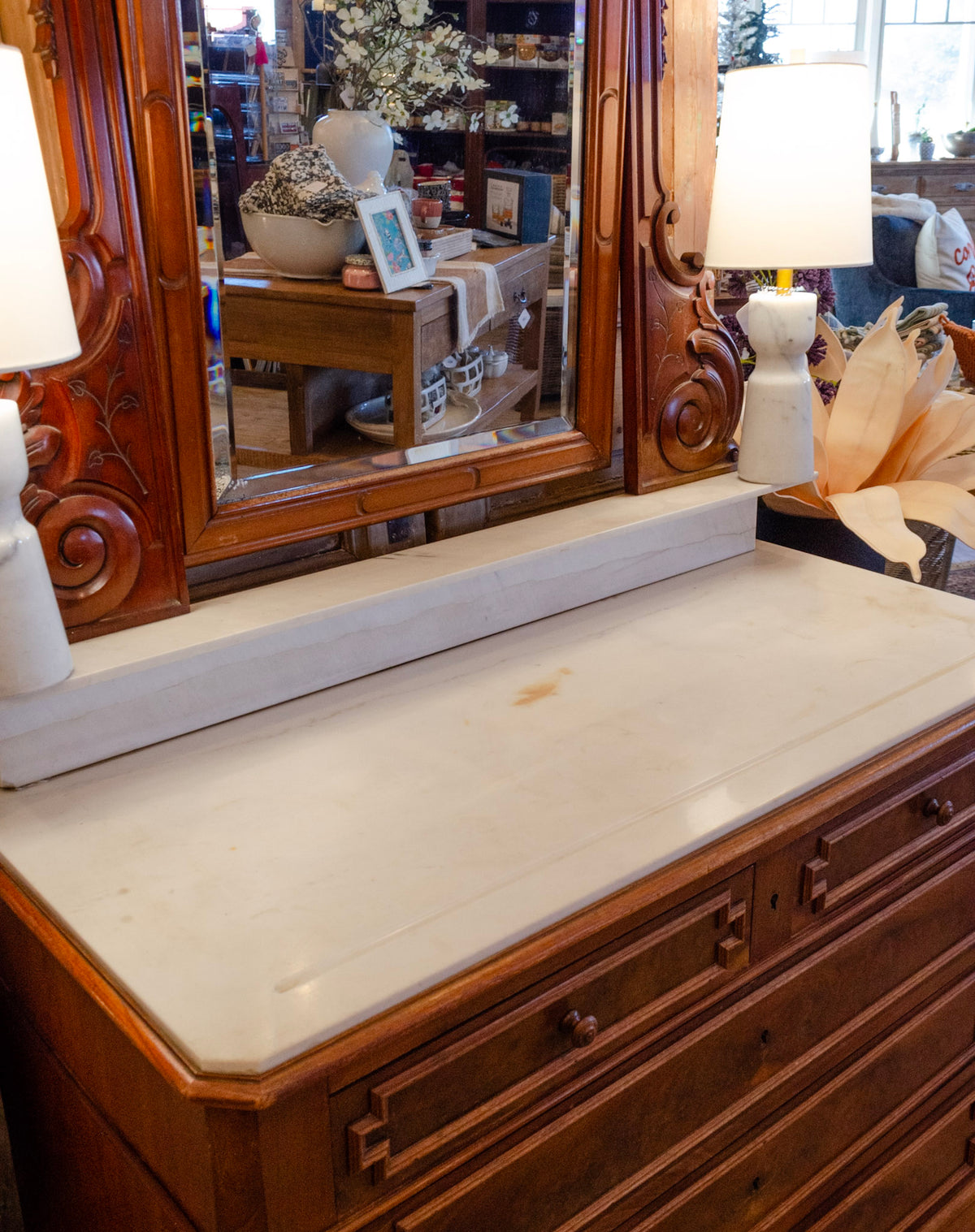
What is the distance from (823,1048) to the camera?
1303mm

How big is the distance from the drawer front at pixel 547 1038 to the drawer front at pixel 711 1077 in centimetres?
6

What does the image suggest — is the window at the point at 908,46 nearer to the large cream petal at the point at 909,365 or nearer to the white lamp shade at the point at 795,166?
the large cream petal at the point at 909,365

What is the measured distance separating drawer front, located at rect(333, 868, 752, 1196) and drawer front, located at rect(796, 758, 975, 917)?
113 millimetres

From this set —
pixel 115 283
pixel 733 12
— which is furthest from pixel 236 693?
pixel 733 12

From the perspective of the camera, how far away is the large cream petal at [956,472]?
1.77 m

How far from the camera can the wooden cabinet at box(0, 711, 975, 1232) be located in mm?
856

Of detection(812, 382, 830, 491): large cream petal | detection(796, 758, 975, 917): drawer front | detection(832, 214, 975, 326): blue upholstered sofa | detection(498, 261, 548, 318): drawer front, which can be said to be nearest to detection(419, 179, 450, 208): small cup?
detection(498, 261, 548, 318): drawer front

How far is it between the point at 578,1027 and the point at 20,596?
64 cm

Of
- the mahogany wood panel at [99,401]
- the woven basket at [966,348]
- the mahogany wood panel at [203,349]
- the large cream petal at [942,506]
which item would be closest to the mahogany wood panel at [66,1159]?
the mahogany wood panel at [99,401]

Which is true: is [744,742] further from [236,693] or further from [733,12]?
[733,12]

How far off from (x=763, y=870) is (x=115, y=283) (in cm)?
87

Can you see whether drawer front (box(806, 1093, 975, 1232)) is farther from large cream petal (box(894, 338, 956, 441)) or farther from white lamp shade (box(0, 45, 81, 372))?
white lamp shade (box(0, 45, 81, 372))

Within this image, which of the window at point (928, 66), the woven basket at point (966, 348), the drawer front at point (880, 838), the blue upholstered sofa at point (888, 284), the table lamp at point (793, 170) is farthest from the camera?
the window at point (928, 66)

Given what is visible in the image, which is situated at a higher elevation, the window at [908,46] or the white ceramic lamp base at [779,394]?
the window at [908,46]
